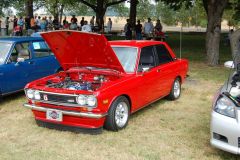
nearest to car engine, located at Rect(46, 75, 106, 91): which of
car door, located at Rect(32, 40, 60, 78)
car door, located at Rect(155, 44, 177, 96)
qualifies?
car door, located at Rect(155, 44, 177, 96)

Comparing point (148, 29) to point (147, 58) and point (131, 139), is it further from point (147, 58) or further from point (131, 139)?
point (131, 139)

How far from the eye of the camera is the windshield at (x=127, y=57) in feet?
23.2

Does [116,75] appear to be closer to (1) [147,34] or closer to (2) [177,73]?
(2) [177,73]

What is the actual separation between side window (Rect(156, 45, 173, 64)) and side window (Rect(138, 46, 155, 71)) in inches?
10.9

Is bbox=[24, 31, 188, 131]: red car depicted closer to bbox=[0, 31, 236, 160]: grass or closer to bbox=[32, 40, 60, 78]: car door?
bbox=[0, 31, 236, 160]: grass

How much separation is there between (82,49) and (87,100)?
120cm

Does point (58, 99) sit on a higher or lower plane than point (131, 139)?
higher

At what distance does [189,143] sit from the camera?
599cm

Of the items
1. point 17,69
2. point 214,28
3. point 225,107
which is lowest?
point 225,107

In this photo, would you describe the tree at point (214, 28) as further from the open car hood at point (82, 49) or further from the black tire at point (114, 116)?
the black tire at point (114, 116)

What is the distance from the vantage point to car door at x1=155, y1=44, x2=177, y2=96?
778cm

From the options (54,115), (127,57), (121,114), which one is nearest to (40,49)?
(127,57)

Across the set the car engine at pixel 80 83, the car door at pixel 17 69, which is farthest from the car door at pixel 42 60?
the car engine at pixel 80 83

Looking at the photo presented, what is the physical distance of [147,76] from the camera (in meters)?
7.20
